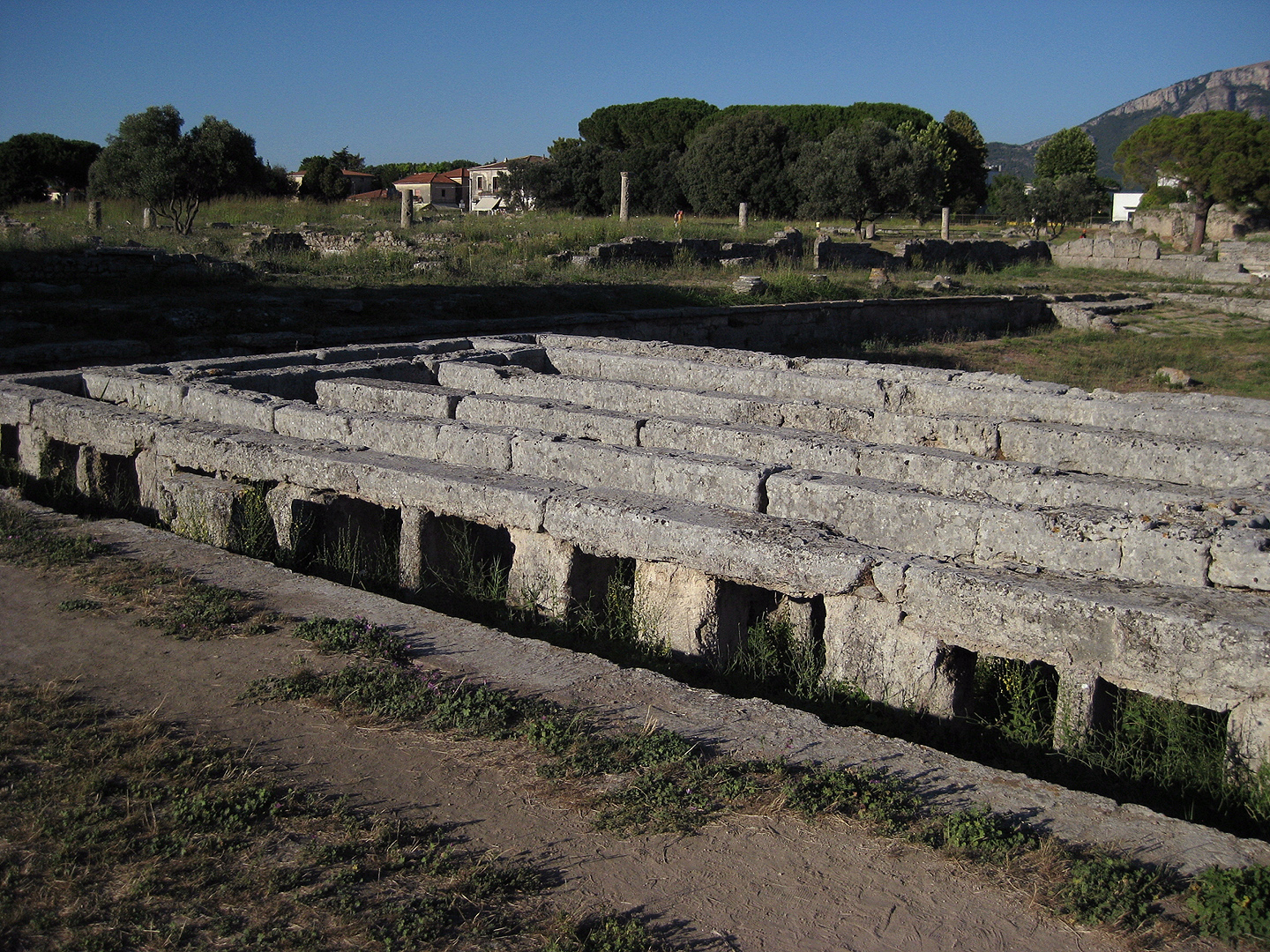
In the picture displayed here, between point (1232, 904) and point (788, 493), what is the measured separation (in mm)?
2966

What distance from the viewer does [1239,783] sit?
12.1 ft

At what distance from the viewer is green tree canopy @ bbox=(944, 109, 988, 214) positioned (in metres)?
61.1

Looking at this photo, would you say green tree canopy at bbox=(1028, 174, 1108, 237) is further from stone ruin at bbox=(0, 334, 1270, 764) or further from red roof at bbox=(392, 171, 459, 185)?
red roof at bbox=(392, 171, 459, 185)

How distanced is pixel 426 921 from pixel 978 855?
1620mm

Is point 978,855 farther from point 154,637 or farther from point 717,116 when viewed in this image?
point 717,116

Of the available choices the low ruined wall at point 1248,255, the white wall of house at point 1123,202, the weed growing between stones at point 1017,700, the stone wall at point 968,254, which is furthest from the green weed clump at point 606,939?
the white wall of house at point 1123,202

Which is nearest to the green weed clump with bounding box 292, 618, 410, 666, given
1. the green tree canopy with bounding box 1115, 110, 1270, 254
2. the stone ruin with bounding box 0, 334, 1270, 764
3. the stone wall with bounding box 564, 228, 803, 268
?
the stone ruin with bounding box 0, 334, 1270, 764

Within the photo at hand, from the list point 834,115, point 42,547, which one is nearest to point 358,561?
point 42,547

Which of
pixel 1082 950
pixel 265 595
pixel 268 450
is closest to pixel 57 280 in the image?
pixel 268 450

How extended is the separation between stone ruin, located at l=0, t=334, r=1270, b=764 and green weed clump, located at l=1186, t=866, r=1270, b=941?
1.13 meters

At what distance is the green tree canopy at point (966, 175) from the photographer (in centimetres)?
6109

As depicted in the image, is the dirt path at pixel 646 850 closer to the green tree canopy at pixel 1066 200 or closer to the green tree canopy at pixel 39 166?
the green tree canopy at pixel 1066 200

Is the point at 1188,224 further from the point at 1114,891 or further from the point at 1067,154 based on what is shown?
the point at 1114,891

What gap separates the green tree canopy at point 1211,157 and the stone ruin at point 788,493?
3729 cm
